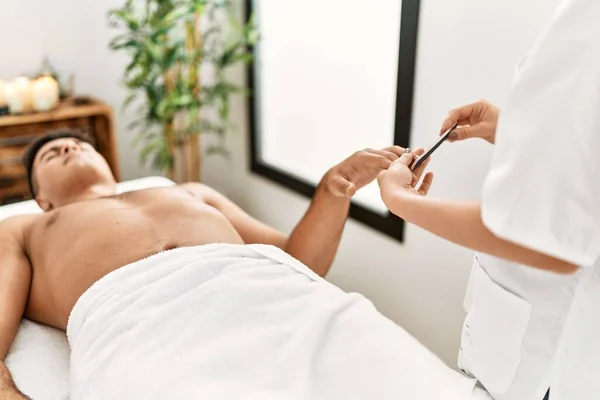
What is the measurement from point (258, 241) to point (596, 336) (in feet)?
3.59

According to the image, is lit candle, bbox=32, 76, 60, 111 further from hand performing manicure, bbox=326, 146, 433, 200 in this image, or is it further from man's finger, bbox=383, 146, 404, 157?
man's finger, bbox=383, 146, 404, 157

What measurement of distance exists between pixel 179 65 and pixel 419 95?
1.23m

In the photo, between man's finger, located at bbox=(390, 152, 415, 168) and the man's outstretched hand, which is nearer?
man's finger, located at bbox=(390, 152, 415, 168)

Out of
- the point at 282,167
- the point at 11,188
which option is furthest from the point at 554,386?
the point at 11,188

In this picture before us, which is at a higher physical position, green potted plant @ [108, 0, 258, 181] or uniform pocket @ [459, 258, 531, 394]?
green potted plant @ [108, 0, 258, 181]

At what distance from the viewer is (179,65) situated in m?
2.62

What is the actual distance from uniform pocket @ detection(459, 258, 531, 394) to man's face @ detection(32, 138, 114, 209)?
128cm

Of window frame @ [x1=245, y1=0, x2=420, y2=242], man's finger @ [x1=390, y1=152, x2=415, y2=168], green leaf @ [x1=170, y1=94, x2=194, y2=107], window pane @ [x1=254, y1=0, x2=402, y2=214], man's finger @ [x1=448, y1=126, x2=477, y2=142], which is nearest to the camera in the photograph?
man's finger @ [x1=390, y1=152, x2=415, y2=168]

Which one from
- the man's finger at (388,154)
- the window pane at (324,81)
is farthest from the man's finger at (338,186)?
the window pane at (324,81)

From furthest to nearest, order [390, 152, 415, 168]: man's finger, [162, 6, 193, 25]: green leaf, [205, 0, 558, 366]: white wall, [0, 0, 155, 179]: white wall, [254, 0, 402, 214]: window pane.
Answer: [0, 0, 155, 179]: white wall → [162, 6, 193, 25]: green leaf → [254, 0, 402, 214]: window pane → [205, 0, 558, 366]: white wall → [390, 152, 415, 168]: man's finger

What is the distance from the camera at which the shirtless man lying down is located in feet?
3.65

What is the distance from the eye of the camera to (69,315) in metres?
1.44

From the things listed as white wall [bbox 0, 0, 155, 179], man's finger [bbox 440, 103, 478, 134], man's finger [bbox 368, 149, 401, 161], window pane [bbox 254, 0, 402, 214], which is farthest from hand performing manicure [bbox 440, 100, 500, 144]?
white wall [bbox 0, 0, 155, 179]

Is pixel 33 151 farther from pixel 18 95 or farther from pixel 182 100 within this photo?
pixel 182 100
